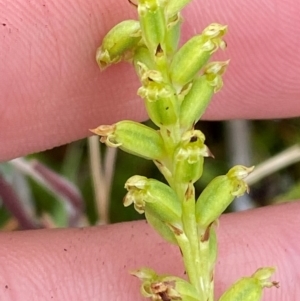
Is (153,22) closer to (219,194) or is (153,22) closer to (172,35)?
(172,35)

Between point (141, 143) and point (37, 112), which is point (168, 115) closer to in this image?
point (141, 143)

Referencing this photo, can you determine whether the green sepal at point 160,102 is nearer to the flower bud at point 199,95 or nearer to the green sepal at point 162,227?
the flower bud at point 199,95

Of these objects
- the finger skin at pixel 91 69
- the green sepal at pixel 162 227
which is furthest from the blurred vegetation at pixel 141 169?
the green sepal at pixel 162 227

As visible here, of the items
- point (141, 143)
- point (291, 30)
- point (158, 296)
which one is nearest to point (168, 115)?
point (141, 143)

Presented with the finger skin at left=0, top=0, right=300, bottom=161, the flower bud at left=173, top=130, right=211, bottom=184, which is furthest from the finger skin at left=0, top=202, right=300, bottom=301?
the flower bud at left=173, top=130, right=211, bottom=184

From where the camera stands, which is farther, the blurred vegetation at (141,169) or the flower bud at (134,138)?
the blurred vegetation at (141,169)

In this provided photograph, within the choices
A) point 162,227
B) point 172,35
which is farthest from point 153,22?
point 162,227
